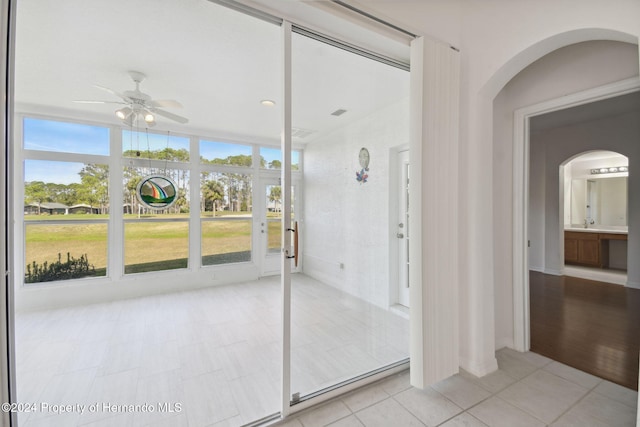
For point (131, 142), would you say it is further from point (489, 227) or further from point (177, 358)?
point (489, 227)

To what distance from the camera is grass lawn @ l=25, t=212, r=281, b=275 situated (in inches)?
153

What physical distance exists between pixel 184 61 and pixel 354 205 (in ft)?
7.32

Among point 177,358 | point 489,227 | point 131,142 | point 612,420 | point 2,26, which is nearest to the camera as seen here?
point 2,26

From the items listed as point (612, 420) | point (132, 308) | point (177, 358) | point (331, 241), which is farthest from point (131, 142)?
point (612, 420)

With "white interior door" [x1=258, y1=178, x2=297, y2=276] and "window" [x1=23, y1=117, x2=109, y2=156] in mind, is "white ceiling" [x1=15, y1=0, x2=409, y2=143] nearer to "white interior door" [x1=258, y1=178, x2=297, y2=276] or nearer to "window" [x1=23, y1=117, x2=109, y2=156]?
"window" [x1=23, y1=117, x2=109, y2=156]

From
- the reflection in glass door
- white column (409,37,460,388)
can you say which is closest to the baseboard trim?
white column (409,37,460,388)

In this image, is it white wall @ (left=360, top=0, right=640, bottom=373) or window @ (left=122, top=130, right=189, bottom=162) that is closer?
white wall @ (left=360, top=0, right=640, bottom=373)

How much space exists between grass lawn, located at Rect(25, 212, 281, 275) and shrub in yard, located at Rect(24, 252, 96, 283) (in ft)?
0.18

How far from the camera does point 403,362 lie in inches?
91.3

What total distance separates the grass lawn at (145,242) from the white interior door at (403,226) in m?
3.29

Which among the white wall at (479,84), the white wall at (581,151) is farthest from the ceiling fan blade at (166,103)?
the white wall at (581,151)

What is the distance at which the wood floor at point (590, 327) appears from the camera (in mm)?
2320

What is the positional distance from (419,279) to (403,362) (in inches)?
34.9

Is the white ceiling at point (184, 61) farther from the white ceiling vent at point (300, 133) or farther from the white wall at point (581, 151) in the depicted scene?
the white wall at point (581, 151)
